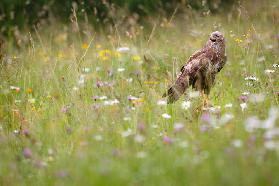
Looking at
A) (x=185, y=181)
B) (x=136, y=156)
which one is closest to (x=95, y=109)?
(x=136, y=156)

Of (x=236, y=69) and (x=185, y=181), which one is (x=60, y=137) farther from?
(x=236, y=69)

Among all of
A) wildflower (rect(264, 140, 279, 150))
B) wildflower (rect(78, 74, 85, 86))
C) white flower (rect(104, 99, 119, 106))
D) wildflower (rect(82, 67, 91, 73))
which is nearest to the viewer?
wildflower (rect(264, 140, 279, 150))

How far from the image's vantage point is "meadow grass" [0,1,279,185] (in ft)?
8.97

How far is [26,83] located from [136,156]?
2846 mm

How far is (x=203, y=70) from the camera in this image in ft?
14.2

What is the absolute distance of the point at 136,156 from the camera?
302 cm

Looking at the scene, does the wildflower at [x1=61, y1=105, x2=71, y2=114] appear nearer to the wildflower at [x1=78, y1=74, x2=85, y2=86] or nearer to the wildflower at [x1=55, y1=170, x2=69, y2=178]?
the wildflower at [x1=78, y1=74, x2=85, y2=86]

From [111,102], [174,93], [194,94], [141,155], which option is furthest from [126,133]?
[174,93]

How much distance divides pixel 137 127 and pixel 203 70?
0.99m

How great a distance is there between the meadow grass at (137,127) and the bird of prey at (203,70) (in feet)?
0.32

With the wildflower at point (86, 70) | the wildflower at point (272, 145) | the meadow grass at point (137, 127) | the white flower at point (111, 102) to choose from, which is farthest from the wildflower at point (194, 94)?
the wildflower at point (272, 145)

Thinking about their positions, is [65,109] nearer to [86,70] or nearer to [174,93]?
[174,93]

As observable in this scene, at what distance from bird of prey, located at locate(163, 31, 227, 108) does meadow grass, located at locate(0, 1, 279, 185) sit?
98 millimetres

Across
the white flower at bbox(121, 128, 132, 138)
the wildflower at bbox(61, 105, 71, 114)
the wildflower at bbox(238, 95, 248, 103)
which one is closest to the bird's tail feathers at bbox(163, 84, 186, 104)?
the wildflower at bbox(238, 95, 248, 103)
